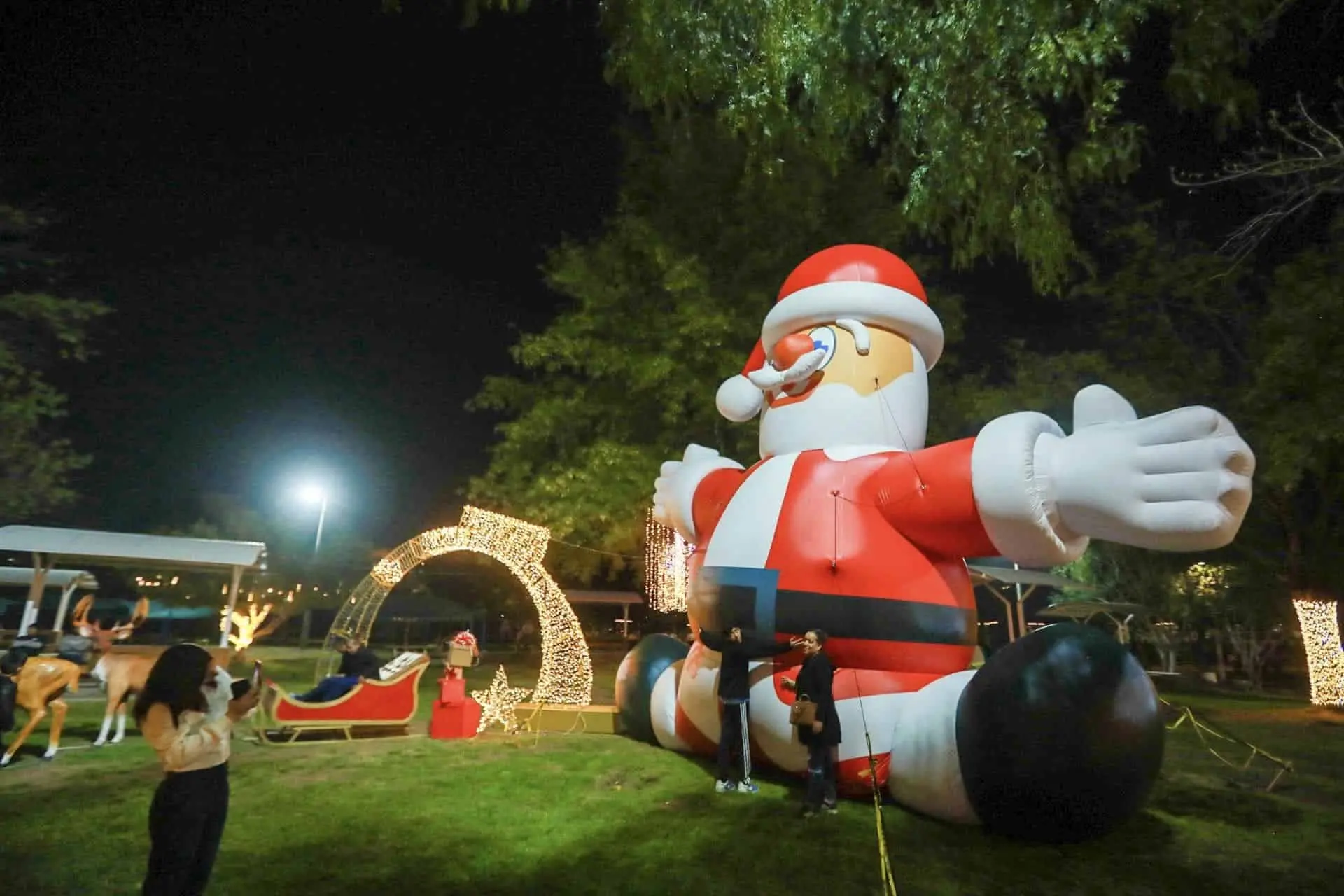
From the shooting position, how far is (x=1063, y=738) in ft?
14.8

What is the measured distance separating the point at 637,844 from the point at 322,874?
1.79m

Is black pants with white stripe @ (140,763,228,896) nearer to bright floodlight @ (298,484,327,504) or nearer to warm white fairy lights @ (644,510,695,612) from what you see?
warm white fairy lights @ (644,510,695,612)

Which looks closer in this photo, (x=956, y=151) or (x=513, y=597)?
(x=956, y=151)

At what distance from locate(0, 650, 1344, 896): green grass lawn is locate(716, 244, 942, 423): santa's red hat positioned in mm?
3476

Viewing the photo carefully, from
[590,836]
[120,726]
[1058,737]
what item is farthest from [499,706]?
[1058,737]

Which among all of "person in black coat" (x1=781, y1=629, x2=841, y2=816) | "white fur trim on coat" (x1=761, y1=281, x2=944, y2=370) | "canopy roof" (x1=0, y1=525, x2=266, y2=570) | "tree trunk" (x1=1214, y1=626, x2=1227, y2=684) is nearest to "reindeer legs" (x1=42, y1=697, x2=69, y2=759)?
"canopy roof" (x1=0, y1=525, x2=266, y2=570)

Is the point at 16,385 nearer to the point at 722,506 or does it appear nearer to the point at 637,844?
the point at 722,506

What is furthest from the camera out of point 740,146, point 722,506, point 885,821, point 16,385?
point 740,146

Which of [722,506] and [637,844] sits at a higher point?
[722,506]

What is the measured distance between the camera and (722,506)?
7371 millimetres

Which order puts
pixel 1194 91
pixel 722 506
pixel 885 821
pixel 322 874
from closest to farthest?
pixel 322 874, pixel 1194 91, pixel 885 821, pixel 722 506

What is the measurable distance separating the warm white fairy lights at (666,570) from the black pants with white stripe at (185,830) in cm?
757

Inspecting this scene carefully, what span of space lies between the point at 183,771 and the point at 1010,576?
15.5 m

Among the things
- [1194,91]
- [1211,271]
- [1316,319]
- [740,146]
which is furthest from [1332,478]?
[1194,91]
